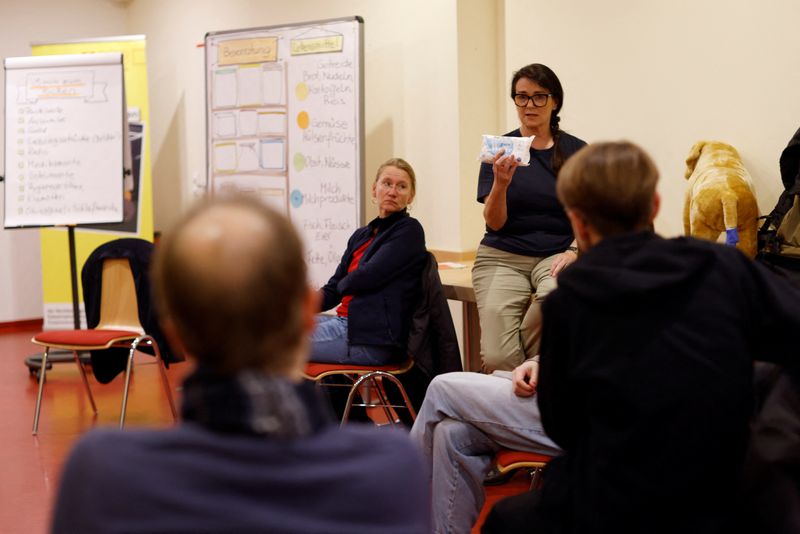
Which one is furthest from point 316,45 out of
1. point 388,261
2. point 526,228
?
point 526,228

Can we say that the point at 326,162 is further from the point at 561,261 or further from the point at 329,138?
the point at 561,261

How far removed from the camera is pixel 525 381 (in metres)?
2.24

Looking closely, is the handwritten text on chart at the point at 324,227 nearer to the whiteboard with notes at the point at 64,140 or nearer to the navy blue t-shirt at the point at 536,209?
the whiteboard with notes at the point at 64,140

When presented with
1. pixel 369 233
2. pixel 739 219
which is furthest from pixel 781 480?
pixel 369 233

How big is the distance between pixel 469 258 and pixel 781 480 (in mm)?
3736

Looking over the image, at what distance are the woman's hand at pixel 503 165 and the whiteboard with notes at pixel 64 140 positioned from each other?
2922 millimetres

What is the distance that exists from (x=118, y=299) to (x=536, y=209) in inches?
95.5

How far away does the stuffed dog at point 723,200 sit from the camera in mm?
3338

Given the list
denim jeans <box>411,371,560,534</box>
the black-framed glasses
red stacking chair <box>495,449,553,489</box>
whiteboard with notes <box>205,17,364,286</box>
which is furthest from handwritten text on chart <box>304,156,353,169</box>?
red stacking chair <box>495,449,553,489</box>

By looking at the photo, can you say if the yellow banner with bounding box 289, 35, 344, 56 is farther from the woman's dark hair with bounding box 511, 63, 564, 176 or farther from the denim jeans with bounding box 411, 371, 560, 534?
the denim jeans with bounding box 411, 371, 560, 534

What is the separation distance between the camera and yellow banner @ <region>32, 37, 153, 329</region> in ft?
22.4

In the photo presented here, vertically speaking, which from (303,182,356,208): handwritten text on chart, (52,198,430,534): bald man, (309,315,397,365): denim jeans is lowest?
(309,315,397,365): denim jeans

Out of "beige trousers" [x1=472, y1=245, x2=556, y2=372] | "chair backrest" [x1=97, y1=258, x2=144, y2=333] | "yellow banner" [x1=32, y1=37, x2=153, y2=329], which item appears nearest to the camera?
"beige trousers" [x1=472, y1=245, x2=556, y2=372]

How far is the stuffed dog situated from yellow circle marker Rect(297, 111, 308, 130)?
277 centimetres
